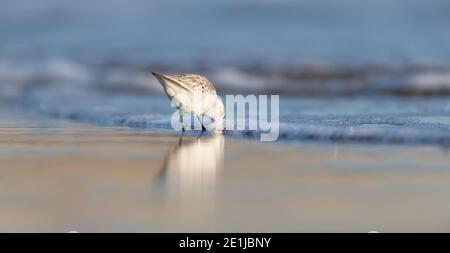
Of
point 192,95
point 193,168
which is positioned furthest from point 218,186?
point 192,95

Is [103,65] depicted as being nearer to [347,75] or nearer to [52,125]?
[347,75]

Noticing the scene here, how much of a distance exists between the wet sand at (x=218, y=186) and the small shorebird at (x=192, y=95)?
2.18ft

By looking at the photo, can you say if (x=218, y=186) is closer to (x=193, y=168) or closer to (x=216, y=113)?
(x=193, y=168)

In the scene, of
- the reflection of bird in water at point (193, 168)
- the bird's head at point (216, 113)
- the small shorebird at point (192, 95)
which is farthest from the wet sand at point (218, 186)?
the bird's head at point (216, 113)

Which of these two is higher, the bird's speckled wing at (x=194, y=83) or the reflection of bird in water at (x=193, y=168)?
the bird's speckled wing at (x=194, y=83)

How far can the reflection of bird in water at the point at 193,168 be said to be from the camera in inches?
176

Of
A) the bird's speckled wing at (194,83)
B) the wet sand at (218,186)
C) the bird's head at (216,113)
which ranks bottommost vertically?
the wet sand at (218,186)

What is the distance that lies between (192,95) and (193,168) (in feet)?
6.24

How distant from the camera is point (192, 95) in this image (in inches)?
277

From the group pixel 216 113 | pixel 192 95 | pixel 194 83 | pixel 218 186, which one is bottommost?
pixel 218 186

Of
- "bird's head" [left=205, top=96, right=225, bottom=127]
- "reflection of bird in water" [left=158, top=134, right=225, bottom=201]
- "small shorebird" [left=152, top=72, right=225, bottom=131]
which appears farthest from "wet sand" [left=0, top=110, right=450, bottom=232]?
"bird's head" [left=205, top=96, right=225, bottom=127]

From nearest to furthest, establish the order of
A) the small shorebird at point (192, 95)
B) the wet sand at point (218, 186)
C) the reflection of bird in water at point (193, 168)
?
the wet sand at point (218, 186) < the reflection of bird in water at point (193, 168) < the small shorebird at point (192, 95)

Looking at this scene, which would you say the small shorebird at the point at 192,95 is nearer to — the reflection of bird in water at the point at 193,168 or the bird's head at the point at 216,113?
the bird's head at the point at 216,113
